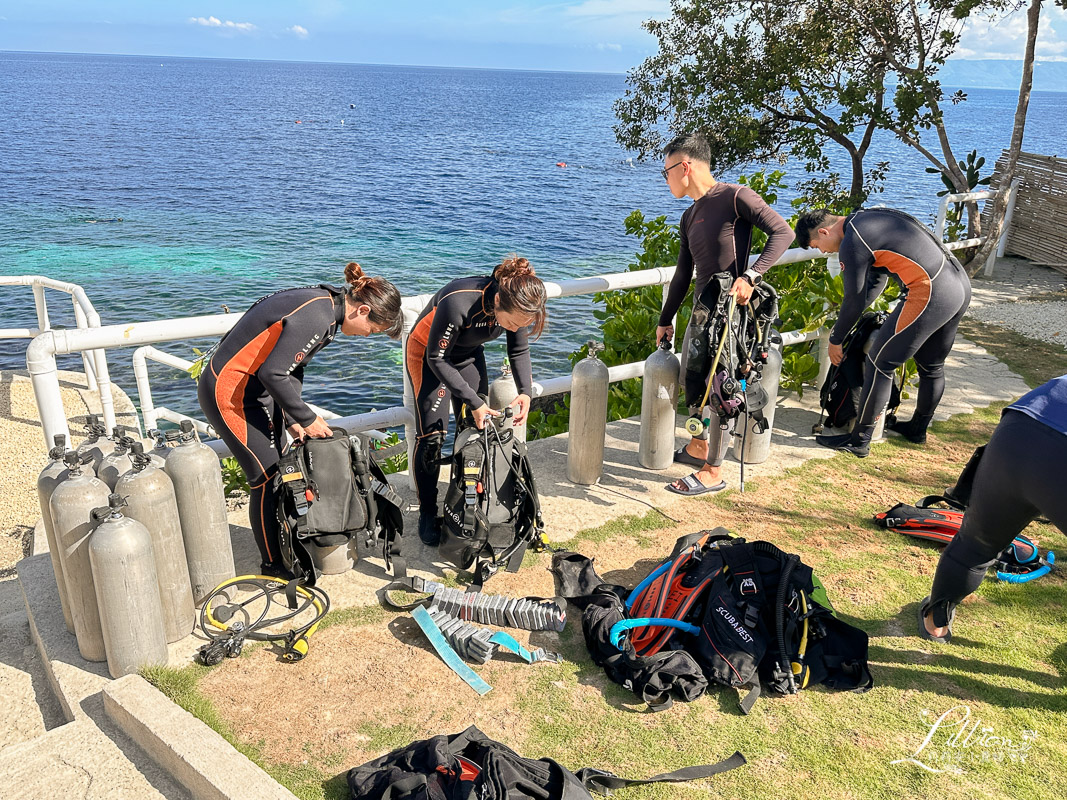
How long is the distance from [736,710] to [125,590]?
2.67 metres

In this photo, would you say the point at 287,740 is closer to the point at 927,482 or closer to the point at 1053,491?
the point at 1053,491

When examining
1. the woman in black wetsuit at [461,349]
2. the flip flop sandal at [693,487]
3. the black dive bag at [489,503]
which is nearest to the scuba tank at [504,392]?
the woman in black wetsuit at [461,349]

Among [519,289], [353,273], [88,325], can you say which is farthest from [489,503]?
[88,325]

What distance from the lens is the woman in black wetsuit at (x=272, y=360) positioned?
13.3 feet

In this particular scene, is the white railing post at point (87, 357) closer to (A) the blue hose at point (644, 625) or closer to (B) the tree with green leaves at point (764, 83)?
(A) the blue hose at point (644, 625)

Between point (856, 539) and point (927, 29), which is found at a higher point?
point (927, 29)

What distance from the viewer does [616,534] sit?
198 inches

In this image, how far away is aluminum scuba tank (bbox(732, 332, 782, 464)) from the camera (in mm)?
5867

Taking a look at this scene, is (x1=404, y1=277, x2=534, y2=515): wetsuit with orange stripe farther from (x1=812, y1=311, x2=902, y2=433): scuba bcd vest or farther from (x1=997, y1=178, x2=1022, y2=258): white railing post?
(x1=997, y1=178, x2=1022, y2=258): white railing post

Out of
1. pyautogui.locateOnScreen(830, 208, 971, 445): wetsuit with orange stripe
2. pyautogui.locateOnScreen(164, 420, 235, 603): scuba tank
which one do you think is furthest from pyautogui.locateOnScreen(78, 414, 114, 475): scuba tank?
pyautogui.locateOnScreen(830, 208, 971, 445): wetsuit with orange stripe

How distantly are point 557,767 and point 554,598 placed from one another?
132 centimetres

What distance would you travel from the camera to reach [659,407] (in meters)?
5.66

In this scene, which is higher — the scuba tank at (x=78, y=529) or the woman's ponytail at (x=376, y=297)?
the woman's ponytail at (x=376, y=297)

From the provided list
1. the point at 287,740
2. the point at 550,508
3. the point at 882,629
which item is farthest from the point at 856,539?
the point at 287,740
